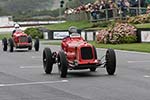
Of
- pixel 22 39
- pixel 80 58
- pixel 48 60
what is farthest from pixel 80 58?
pixel 22 39

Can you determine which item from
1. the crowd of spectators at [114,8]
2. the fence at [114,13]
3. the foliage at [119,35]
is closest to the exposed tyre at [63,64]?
the foliage at [119,35]

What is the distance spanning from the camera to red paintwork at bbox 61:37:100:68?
15134mm

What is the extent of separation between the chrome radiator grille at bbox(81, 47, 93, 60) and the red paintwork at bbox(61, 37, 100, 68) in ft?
0.28

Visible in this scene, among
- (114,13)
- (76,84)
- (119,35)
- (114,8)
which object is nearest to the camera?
(76,84)

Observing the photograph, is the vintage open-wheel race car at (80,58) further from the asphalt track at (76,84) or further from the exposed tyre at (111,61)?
the asphalt track at (76,84)

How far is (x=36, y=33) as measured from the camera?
5178 cm

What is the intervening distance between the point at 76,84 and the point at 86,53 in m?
2.01

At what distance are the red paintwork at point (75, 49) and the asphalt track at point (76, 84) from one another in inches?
17.7

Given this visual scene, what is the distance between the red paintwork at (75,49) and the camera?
1513 cm

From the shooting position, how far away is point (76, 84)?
13414 millimetres

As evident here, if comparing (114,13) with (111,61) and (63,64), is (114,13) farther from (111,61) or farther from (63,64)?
(63,64)

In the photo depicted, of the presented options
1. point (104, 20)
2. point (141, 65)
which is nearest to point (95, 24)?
point (104, 20)

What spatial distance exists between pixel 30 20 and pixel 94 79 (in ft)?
249

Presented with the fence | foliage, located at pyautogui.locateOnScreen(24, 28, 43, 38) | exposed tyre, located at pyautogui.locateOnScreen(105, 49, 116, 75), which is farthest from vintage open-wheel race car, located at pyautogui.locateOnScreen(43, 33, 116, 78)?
foliage, located at pyautogui.locateOnScreen(24, 28, 43, 38)
